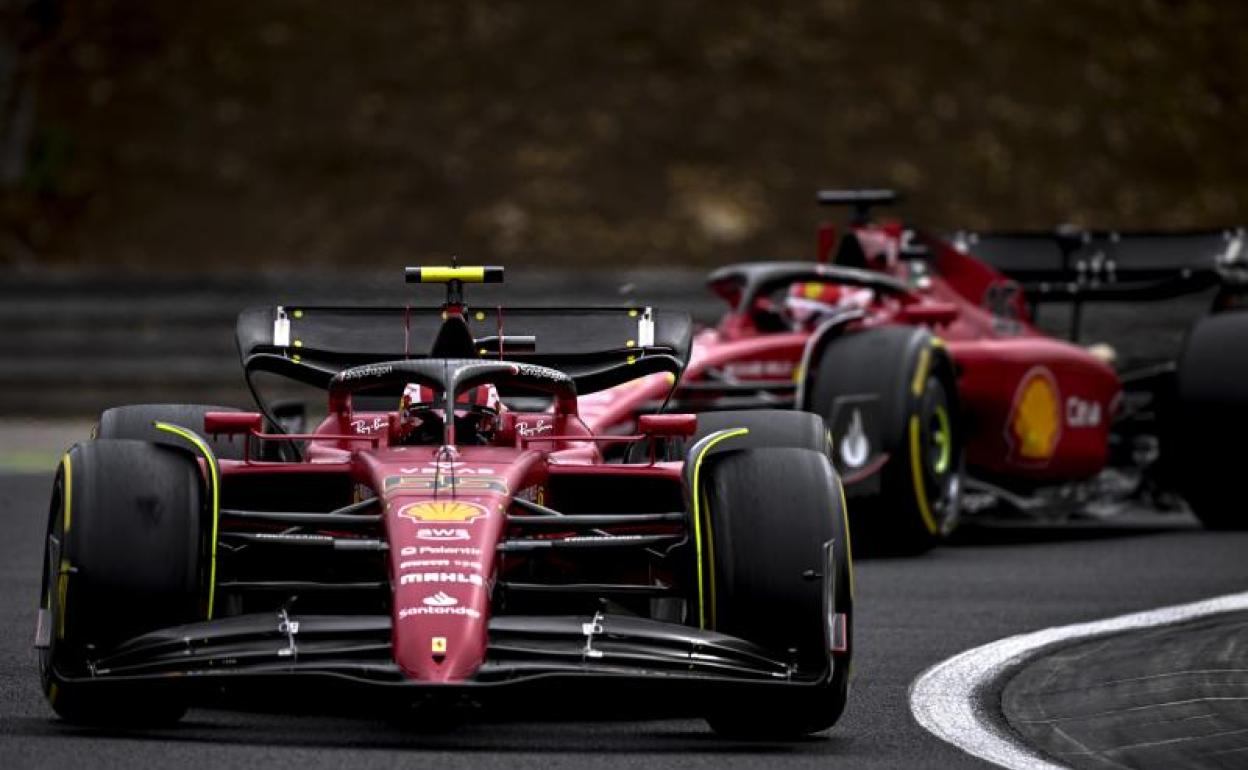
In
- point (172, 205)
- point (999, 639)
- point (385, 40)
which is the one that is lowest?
point (999, 639)

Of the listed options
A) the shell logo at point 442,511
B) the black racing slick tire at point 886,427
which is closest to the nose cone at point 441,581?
the shell logo at point 442,511

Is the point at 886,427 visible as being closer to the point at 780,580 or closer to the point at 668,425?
the point at 668,425

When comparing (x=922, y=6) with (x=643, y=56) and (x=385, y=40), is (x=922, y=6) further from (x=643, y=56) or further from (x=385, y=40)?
(x=385, y=40)

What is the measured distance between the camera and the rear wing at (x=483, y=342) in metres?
8.90

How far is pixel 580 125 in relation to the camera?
109 ft

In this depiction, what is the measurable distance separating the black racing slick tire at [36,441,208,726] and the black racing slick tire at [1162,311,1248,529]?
7.84m

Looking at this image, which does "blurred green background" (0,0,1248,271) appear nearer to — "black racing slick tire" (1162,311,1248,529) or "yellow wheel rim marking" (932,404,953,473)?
"black racing slick tire" (1162,311,1248,529)

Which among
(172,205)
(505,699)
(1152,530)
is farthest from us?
(172,205)

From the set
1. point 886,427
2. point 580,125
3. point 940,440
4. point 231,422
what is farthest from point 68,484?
point 580,125

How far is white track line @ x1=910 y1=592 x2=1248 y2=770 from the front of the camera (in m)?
6.82

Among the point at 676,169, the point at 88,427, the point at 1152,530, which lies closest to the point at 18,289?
the point at 88,427

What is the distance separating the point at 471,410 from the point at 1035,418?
6.21m

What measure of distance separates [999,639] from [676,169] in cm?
2370

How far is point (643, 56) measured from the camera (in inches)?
1348
